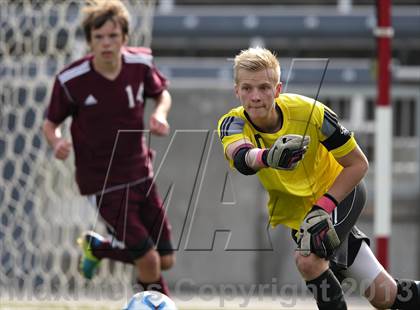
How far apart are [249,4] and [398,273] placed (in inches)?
306

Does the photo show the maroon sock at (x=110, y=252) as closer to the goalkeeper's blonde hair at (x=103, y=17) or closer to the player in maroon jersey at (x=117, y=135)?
the player in maroon jersey at (x=117, y=135)

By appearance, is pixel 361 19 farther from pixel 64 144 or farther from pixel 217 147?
pixel 64 144

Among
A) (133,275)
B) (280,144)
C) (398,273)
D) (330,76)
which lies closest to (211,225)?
(133,275)

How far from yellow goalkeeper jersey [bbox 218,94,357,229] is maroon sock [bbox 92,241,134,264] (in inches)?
59.8

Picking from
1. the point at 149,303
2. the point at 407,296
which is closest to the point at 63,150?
the point at 149,303

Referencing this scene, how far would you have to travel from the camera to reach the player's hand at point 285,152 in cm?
334

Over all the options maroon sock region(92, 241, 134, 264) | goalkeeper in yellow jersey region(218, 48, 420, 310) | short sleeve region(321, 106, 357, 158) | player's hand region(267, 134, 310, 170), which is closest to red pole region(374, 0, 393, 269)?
maroon sock region(92, 241, 134, 264)

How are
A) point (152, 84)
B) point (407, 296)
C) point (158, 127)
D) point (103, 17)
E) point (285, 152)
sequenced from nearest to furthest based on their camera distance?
point (285, 152)
point (407, 296)
point (158, 127)
point (103, 17)
point (152, 84)

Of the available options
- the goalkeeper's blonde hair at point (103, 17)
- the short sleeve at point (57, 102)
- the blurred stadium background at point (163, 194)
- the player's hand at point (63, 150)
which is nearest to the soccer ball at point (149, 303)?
the player's hand at point (63, 150)

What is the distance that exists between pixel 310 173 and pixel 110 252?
1853mm

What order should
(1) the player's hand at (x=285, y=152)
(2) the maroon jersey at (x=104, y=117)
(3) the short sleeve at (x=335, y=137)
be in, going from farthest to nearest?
(2) the maroon jersey at (x=104, y=117) → (3) the short sleeve at (x=335, y=137) → (1) the player's hand at (x=285, y=152)

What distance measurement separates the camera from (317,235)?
3596mm

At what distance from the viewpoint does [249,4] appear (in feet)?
48.2

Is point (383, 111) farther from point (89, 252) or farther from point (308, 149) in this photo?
point (308, 149)
